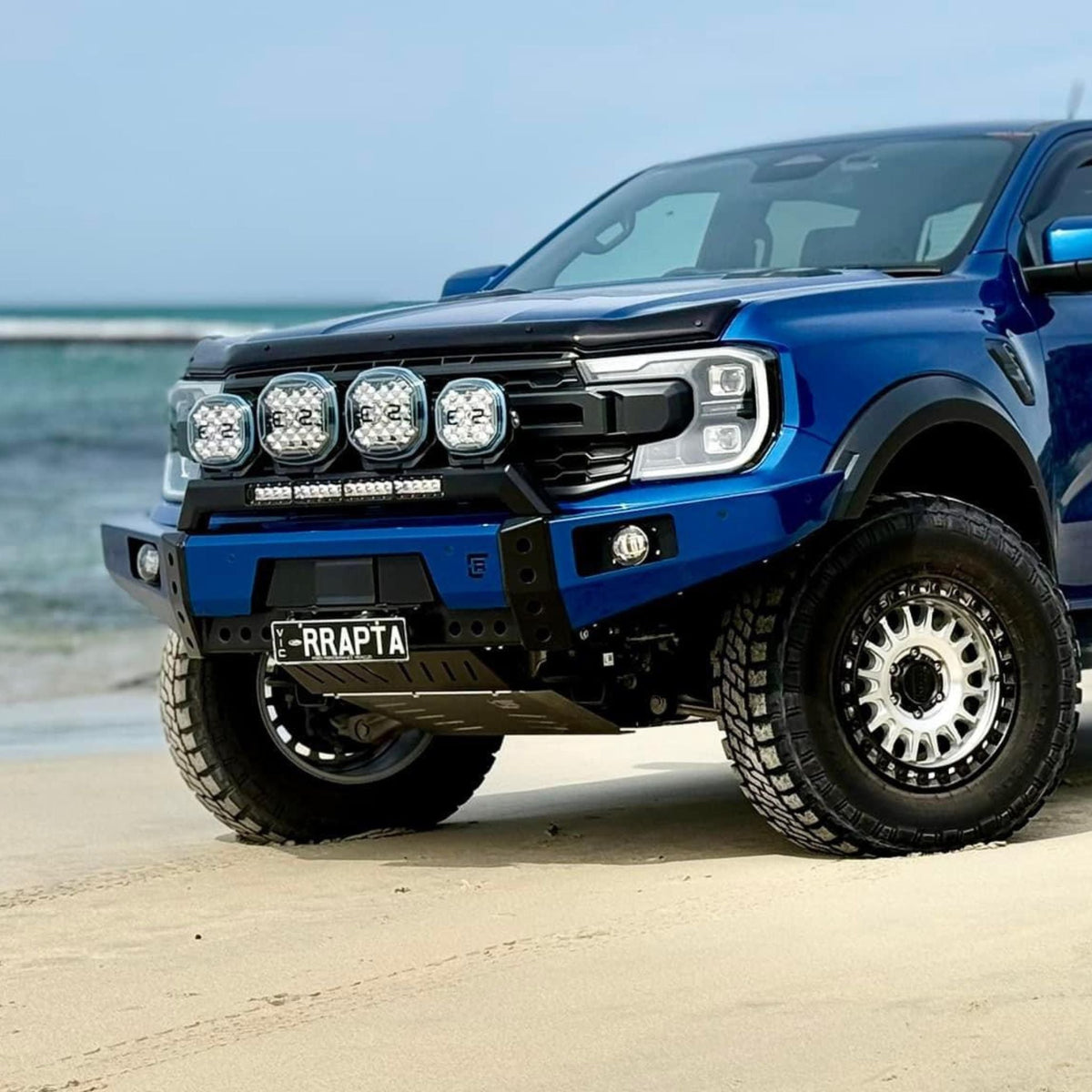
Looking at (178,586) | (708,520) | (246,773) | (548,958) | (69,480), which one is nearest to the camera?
(548,958)

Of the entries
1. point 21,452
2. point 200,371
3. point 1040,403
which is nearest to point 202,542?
point 200,371

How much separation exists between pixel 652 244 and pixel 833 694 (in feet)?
5.95

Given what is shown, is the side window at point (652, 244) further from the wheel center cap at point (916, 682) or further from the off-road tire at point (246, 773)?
the wheel center cap at point (916, 682)

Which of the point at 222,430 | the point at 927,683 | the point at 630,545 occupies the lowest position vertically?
the point at 927,683

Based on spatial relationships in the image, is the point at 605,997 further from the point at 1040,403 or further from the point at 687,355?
the point at 1040,403

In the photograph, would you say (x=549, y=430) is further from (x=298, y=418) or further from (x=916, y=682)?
(x=916, y=682)

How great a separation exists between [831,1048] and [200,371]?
2724 mm

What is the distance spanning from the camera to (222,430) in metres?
5.58

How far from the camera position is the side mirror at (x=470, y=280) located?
6879 millimetres

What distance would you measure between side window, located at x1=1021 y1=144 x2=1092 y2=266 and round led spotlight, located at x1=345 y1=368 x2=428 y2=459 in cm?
162

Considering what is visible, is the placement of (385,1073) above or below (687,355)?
below

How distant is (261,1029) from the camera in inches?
158

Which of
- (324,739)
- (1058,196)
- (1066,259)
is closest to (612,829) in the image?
(324,739)

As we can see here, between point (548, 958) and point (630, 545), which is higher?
point (630, 545)
